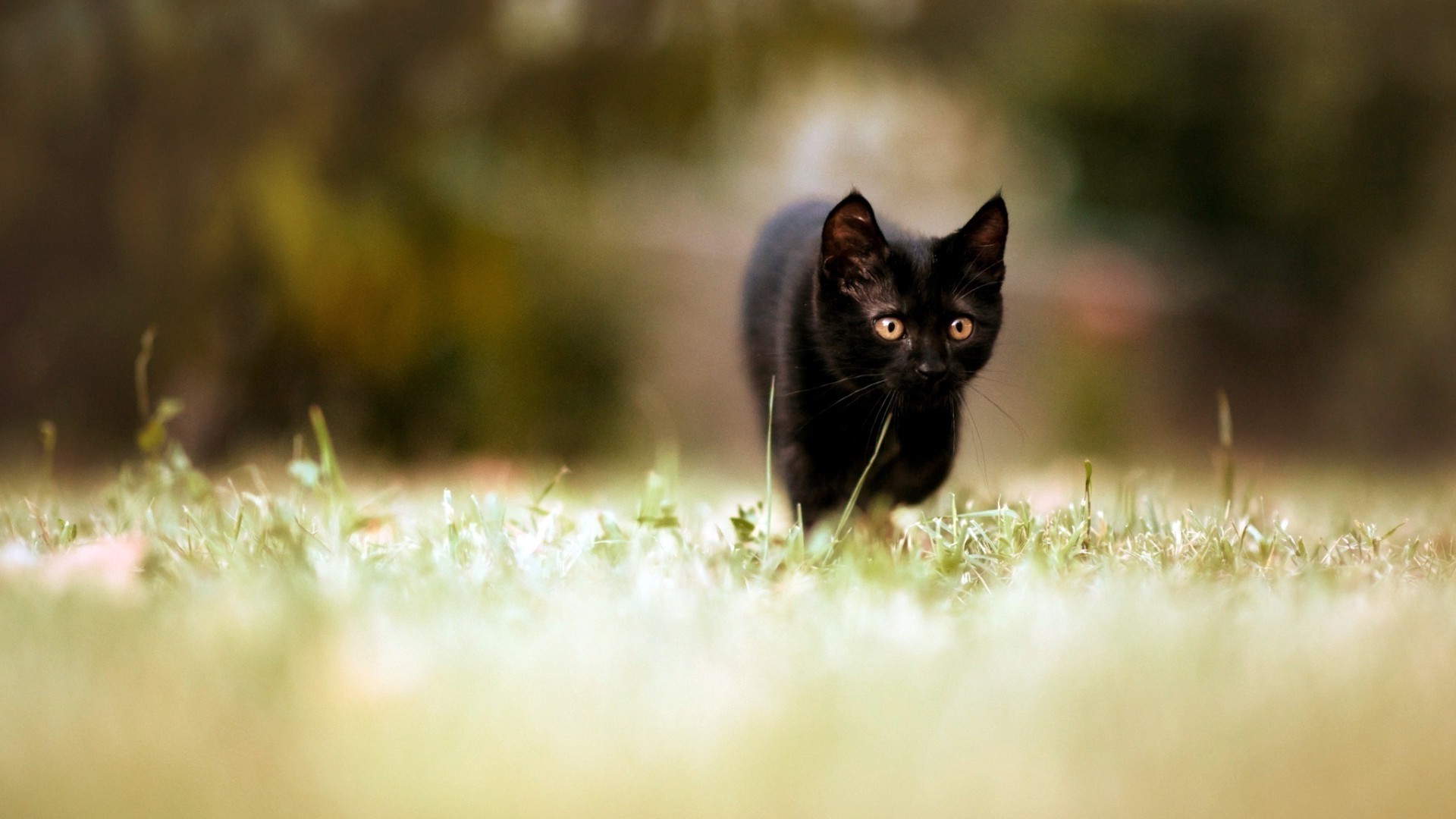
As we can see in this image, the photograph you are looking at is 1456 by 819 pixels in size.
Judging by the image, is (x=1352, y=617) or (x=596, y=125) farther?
(x=596, y=125)

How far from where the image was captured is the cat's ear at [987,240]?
169 centimetres

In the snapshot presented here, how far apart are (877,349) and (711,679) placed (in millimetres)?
912

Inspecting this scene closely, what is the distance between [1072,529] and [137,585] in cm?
127

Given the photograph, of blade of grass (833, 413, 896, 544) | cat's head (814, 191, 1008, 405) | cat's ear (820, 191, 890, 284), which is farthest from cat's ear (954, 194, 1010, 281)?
blade of grass (833, 413, 896, 544)

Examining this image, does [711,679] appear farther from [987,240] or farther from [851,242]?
[987,240]

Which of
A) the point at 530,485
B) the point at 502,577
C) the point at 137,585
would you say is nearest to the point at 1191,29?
the point at 530,485

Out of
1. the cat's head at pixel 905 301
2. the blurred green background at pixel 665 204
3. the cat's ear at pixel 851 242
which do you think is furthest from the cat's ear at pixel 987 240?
the blurred green background at pixel 665 204

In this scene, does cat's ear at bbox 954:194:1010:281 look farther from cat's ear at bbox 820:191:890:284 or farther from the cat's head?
cat's ear at bbox 820:191:890:284

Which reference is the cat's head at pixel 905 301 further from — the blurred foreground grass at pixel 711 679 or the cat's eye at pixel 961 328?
the blurred foreground grass at pixel 711 679

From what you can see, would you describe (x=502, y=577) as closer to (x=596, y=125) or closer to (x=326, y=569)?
(x=326, y=569)

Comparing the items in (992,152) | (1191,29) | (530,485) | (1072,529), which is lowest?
(530,485)

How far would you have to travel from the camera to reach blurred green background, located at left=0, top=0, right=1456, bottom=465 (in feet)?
10.6

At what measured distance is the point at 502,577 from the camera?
50.5 inches

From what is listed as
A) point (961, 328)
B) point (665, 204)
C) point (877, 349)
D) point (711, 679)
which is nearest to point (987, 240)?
point (961, 328)
